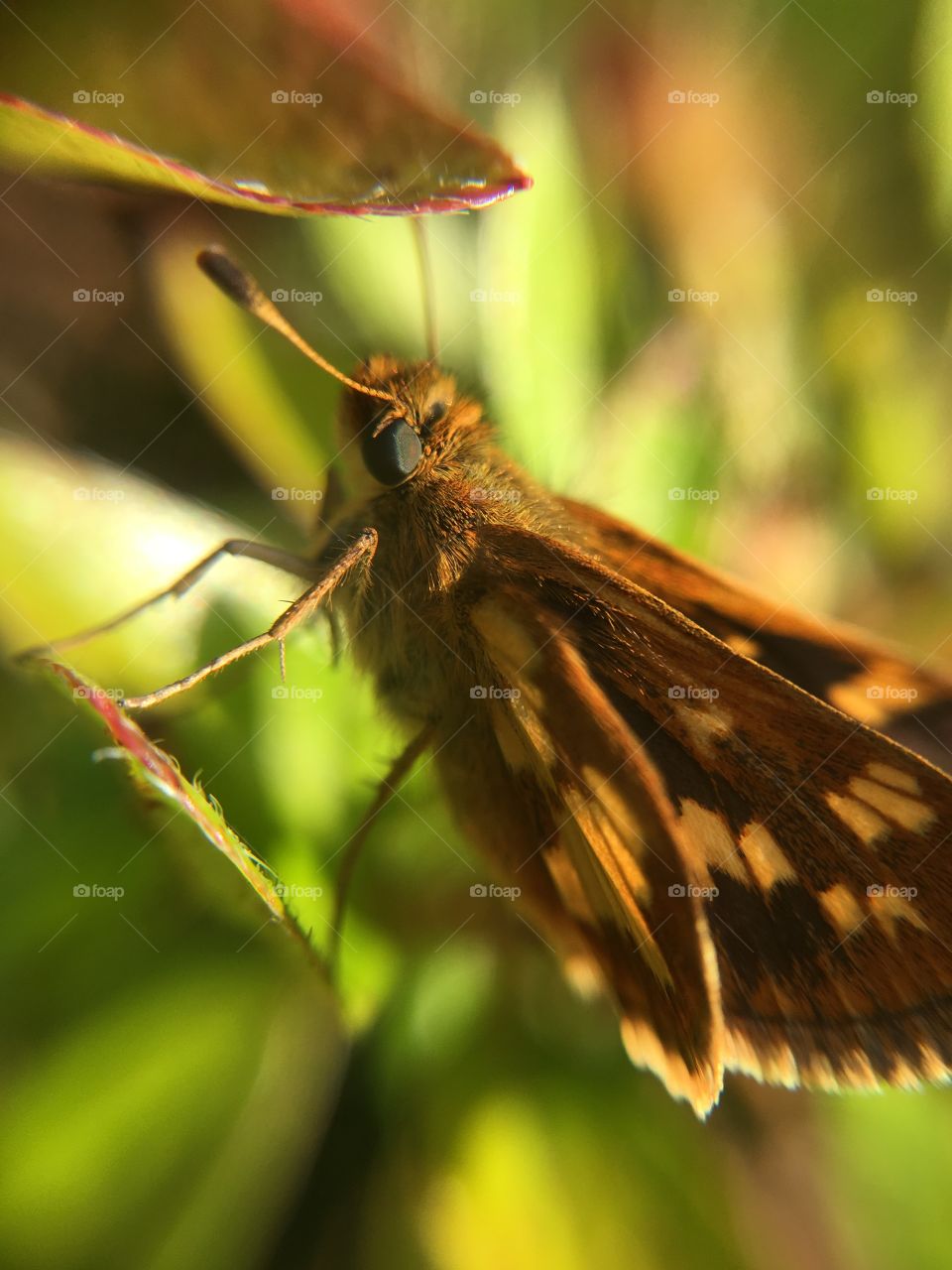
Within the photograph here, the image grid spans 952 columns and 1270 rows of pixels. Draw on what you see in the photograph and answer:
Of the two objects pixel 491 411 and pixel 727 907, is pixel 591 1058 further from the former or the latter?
pixel 491 411

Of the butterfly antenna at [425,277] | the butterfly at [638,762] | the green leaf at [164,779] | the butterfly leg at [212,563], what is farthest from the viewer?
the butterfly antenna at [425,277]

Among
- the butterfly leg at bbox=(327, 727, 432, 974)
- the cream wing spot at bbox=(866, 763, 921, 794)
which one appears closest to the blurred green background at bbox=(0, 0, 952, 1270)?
the butterfly leg at bbox=(327, 727, 432, 974)

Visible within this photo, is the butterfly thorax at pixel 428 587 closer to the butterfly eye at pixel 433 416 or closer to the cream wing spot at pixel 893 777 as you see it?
the butterfly eye at pixel 433 416

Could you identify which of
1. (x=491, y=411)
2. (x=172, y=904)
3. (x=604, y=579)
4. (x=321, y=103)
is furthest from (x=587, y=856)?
(x=321, y=103)

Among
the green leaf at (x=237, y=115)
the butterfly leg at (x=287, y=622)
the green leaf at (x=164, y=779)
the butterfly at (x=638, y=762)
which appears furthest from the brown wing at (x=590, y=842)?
the green leaf at (x=237, y=115)

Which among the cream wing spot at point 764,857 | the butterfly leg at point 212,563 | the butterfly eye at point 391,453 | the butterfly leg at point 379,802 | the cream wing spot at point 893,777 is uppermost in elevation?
the butterfly eye at point 391,453

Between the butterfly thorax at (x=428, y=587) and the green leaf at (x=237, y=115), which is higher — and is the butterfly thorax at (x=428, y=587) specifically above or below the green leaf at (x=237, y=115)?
below
